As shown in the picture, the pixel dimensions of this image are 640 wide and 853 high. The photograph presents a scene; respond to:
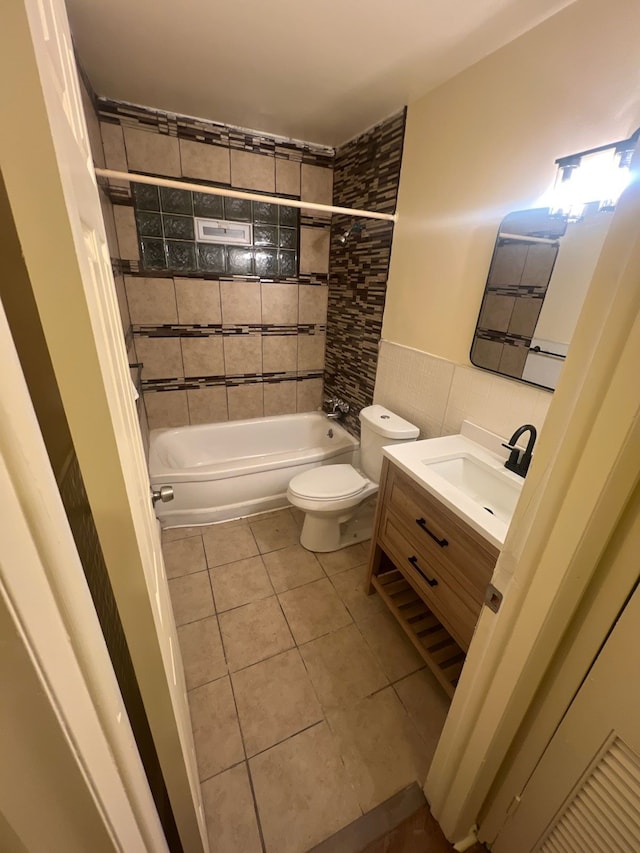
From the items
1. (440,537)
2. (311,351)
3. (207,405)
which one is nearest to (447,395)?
(440,537)

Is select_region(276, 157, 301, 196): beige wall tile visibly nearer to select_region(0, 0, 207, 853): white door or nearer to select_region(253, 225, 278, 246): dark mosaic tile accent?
select_region(253, 225, 278, 246): dark mosaic tile accent

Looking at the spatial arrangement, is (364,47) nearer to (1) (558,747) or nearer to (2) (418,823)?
(1) (558,747)

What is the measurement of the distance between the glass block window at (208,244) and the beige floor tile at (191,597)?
188cm

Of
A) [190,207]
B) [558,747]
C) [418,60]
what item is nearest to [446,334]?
[418,60]

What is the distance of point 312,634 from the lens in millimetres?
1573

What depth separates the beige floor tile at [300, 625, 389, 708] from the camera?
137 centimetres

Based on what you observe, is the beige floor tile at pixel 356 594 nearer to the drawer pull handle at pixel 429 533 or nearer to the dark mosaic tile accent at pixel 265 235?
the drawer pull handle at pixel 429 533

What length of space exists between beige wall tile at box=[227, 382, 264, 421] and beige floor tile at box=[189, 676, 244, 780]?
180 cm

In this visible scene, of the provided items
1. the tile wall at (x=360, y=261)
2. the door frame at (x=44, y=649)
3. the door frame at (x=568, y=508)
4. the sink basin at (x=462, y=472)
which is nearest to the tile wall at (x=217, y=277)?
the tile wall at (x=360, y=261)

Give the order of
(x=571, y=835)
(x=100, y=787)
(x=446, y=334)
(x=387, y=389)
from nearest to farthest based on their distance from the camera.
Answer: (x=100, y=787) → (x=571, y=835) → (x=446, y=334) → (x=387, y=389)

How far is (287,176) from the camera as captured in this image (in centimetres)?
236

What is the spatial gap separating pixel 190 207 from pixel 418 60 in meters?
1.44

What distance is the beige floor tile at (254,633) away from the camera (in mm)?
1485

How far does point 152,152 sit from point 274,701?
284 centimetres
